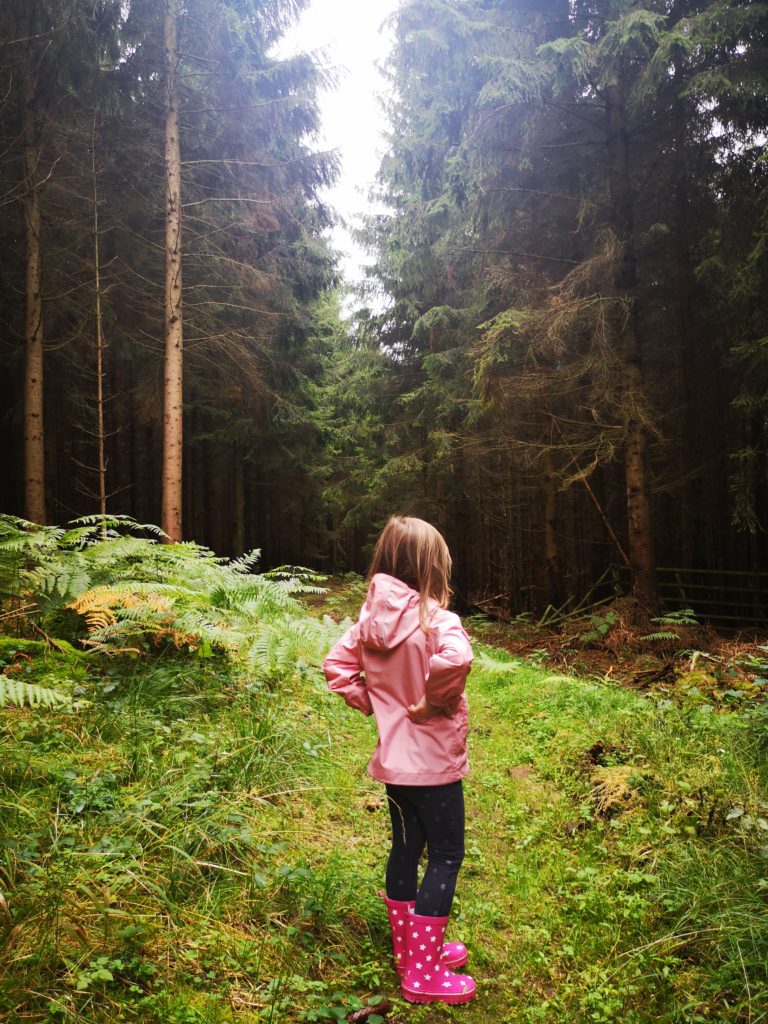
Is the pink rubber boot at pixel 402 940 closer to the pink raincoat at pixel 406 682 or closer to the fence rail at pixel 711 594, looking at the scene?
the pink raincoat at pixel 406 682

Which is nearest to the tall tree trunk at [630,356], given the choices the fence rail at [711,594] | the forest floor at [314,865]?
the fence rail at [711,594]

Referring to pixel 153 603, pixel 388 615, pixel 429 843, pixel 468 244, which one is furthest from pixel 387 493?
pixel 429 843

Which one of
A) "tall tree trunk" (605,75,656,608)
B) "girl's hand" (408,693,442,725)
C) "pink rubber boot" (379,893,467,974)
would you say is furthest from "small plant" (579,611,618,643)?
"girl's hand" (408,693,442,725)

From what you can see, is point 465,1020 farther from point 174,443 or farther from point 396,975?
point 174,443

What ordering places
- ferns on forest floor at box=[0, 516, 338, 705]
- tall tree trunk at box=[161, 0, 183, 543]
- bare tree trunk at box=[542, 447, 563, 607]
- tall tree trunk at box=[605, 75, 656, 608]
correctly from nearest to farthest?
ferns on forest floor at box=[0, 516, 338, 705], tall tree trunk at box=[605, 75, 656, 608], tall tree trunk at box=[161, 0, 183, 543], bare tree trunk at box=[542, 447, 563, 607]

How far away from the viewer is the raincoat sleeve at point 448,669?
2146 mm

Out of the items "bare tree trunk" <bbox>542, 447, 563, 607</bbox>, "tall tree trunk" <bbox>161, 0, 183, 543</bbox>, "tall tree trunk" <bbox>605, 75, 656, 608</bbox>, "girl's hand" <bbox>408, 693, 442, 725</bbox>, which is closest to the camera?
"girl's hand" <bbox>408, 693, 442, 725</bbox>

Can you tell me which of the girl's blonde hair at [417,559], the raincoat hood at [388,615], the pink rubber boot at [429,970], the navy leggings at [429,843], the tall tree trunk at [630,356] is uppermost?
the tall tree trunk at [630,356]

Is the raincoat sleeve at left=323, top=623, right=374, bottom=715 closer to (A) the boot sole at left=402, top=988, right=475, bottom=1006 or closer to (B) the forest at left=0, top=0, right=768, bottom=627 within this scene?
(A) the boot sole at left=402, top=988, right=475, bottom=1006

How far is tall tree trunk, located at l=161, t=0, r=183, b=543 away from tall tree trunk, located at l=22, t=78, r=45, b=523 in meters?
2.28

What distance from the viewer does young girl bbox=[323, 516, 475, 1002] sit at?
2227mm

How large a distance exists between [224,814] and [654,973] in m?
1.95

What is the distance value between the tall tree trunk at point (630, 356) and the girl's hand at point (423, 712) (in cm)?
761

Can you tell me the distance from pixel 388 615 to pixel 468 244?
11.3m
